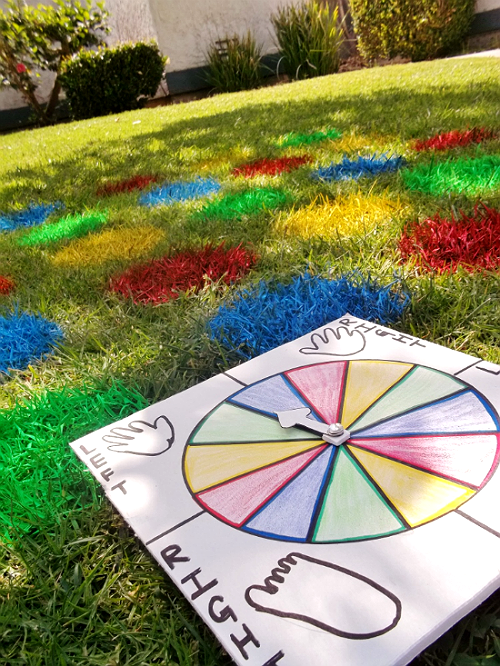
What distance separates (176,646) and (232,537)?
16 cm

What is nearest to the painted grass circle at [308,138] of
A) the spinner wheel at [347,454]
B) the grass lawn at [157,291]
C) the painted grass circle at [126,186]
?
the grass lawn at [157,291]

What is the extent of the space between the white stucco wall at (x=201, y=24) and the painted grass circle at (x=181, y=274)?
9067 mm

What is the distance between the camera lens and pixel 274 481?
914 millimetres

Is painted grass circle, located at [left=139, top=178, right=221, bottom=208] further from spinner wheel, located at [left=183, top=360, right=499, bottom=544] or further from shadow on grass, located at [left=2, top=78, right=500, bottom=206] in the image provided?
spinner wheel, located at [left=183, top=360, right=499, bottom=544]

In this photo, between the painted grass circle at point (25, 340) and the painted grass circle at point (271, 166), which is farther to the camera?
the painted grass circle at point (271, 166)

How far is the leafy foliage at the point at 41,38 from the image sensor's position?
8750 mm

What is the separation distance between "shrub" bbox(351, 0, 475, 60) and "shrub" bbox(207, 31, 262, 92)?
2.09m

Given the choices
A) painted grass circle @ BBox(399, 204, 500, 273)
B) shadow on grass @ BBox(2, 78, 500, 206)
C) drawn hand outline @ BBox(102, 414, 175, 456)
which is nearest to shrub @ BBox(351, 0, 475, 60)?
shadow on grass @ BBox(2, 78, 500, 206)

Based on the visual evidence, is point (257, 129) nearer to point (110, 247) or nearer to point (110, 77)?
point (110, 247)

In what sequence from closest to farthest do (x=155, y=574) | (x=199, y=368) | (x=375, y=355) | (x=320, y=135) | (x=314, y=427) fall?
(x=155, y=574) < (x=314, y=427) < (x=375, y=355) < (x=199, y=368) < (x=320, y=135)

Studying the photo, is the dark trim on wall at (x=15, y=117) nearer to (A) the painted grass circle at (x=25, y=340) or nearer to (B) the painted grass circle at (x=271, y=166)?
(B) the painted grass circle at (x=271, y=166)

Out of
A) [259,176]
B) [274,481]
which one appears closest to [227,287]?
[274,481]

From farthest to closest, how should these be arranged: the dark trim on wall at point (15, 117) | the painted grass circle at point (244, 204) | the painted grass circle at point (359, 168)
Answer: the dark trim on wall at point (15, 117)
the painted grass circle at point (359, 168)
the painted grass circle at point (244, 204)

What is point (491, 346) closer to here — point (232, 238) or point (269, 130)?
point (232, 238)
